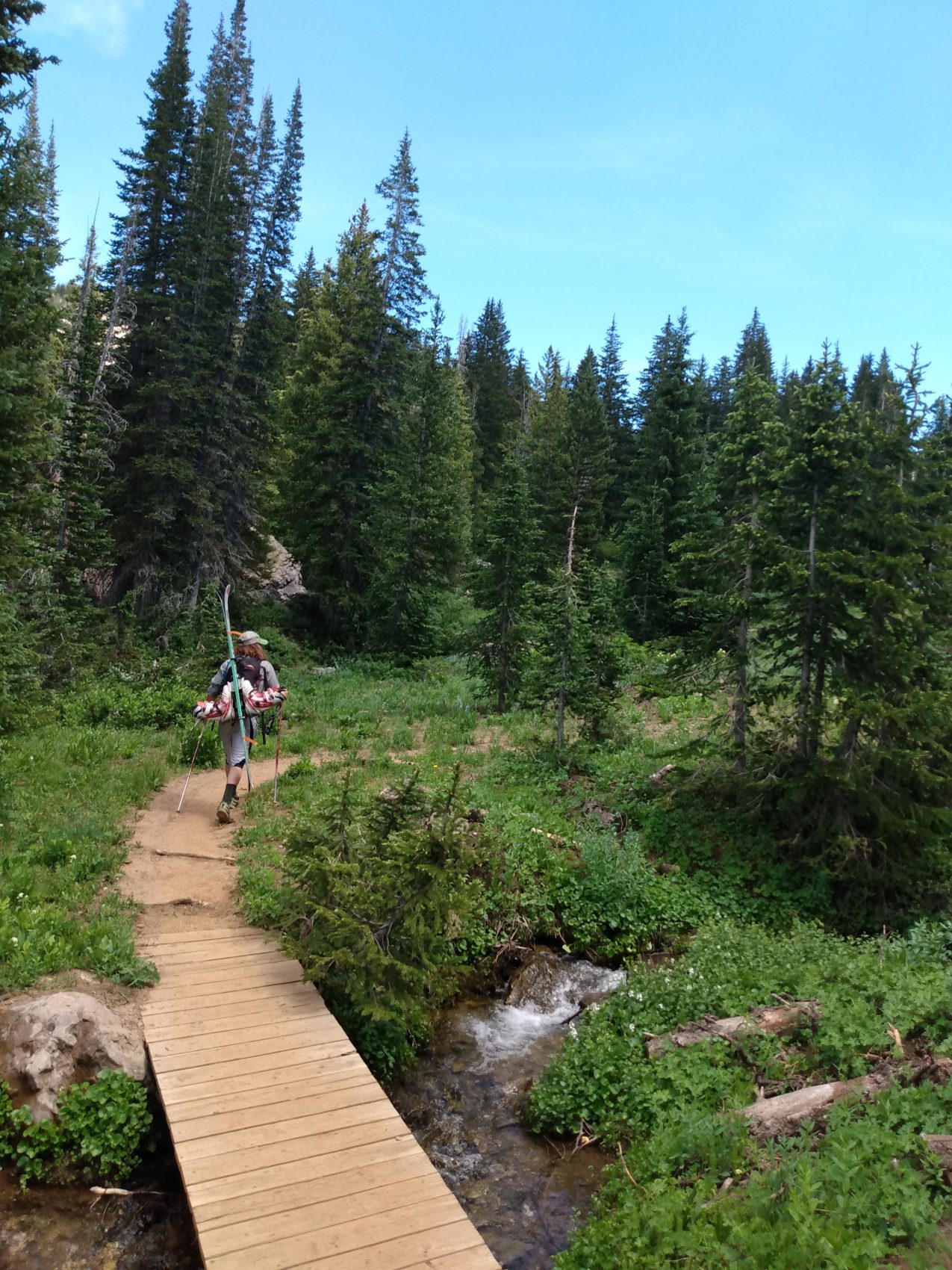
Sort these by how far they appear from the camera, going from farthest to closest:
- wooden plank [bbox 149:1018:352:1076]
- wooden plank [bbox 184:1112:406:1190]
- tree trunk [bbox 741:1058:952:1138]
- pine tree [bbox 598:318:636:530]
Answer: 1. pine tree [bbox 598:318:636:530]
2. wooden plank [bbox 149:1018:352:1076]
3. tree trunk [bbox 741:1058:952:1138]
4. wooden plank [bbox 184:1112:406:1190]

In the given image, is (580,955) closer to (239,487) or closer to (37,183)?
(37,183)

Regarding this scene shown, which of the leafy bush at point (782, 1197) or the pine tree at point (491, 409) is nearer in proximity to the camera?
the leafy bush at point (782, 1197)

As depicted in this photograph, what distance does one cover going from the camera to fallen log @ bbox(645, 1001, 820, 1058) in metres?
6.74

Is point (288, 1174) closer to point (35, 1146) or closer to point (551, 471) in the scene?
point (35, 1146)

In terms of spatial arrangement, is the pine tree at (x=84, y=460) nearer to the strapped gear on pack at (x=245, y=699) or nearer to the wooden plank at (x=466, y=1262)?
the strapped gear on pack at (x=245, y=699)

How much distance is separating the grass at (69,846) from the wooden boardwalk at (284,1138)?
645mm

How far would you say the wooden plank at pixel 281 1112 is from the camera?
5270 mm

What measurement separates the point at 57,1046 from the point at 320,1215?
8.57ft

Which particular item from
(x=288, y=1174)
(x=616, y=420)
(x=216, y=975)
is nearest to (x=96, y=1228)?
(x=288, y=1174)

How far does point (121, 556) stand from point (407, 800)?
20.3 metres

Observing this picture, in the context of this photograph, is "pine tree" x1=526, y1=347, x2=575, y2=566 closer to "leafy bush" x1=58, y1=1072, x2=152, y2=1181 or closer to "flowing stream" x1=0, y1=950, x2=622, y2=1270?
"flowing stream" x1=0, y1=950, x2=622, y2=1270

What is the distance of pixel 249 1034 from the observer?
6.46m

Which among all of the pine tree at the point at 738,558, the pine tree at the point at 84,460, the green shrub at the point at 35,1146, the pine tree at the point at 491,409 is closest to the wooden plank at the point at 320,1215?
the green shrub at the point at 35,1146

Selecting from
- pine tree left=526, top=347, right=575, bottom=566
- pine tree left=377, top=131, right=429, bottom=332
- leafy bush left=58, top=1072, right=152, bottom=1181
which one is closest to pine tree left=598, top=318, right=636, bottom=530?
pine tree left=526, top=347, right=575, bottom=566
